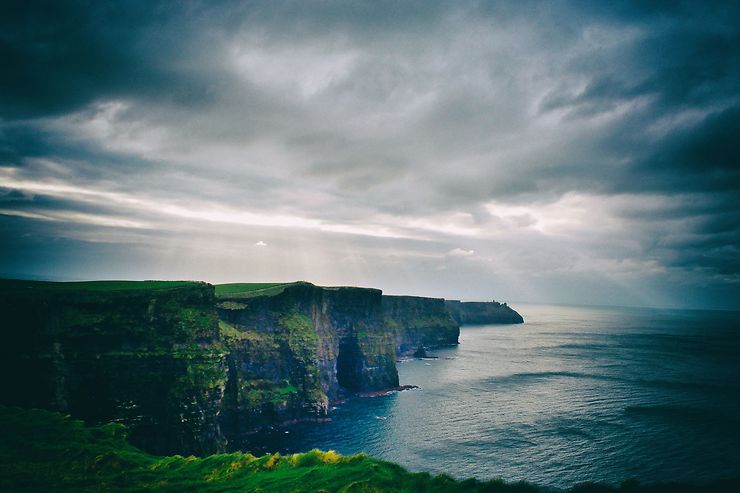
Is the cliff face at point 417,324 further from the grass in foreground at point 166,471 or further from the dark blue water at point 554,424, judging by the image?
the grass in foreground at point 166,471

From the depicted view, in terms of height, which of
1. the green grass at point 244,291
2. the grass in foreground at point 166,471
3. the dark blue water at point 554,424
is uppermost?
the green grass at point 244,291

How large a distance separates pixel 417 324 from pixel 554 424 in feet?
358

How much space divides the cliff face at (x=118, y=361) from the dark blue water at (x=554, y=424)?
17288 millimetres

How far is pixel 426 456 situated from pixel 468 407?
2889cm

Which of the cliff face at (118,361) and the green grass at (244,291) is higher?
the green grass at (244,291)

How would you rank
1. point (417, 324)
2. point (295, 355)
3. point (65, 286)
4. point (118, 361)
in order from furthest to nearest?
point (417, 324), point (295, 355), point (65, 286), point (118, 361)

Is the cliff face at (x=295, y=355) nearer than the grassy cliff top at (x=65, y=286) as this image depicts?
No

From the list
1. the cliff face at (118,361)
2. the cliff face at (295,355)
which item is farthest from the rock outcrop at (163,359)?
the cliff face at (295,355)

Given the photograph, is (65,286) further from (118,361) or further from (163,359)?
(163,359)

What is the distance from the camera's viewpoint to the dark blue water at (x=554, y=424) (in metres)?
51.1

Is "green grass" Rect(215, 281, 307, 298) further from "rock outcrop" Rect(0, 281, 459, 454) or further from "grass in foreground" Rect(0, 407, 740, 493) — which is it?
"grass in foreground" Rect(0, 407, 740, 493)

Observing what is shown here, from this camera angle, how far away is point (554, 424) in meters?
68.5

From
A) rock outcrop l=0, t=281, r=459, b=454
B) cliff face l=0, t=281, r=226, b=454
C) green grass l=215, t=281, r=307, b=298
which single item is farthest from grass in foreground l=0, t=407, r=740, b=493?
green grass l=215, t=281, r=307, b=298

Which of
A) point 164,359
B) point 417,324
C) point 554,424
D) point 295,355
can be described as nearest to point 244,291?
point 295,355
